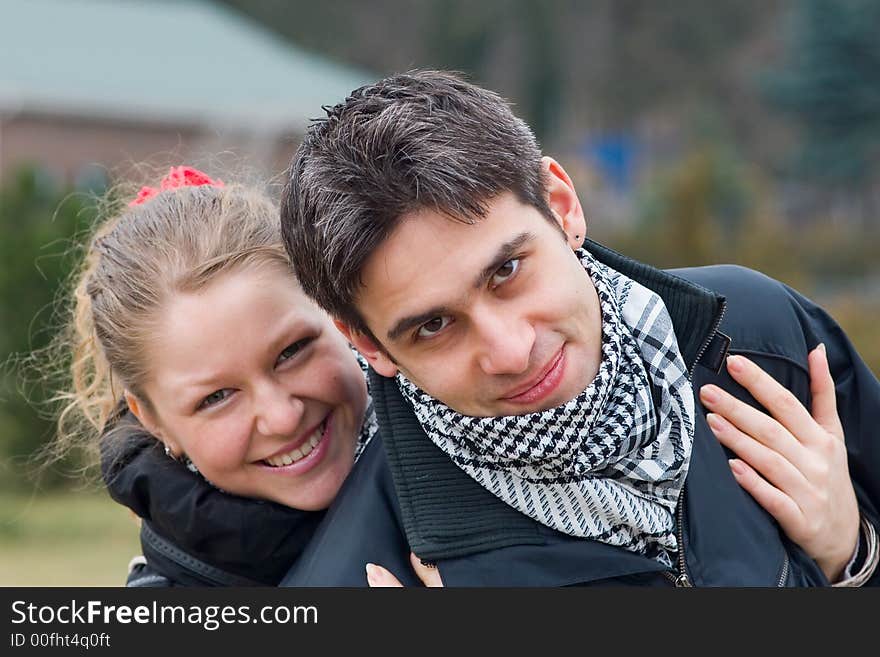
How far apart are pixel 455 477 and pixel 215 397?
674mm

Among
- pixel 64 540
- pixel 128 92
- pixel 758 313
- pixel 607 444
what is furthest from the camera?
pixel 128 92

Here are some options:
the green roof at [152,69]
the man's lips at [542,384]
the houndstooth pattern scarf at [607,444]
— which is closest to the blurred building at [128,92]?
the green roof at [152,69]

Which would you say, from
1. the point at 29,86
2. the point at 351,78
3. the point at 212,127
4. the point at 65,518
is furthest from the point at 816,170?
the point at 65,518

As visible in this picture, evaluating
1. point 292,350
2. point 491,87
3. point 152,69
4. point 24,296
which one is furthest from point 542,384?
point 152,69

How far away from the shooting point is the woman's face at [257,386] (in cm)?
280

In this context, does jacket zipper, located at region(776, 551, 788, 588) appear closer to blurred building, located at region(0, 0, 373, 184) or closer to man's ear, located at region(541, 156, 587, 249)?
man's ear, located at region(541, 156, 587, 249)

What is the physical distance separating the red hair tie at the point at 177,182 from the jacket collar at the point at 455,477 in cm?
92

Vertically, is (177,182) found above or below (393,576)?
above

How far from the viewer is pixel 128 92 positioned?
71.4 feet

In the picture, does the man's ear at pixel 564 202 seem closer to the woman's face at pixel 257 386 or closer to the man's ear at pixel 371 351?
the man's ear at pixel 371 351

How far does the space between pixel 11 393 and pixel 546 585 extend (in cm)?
811

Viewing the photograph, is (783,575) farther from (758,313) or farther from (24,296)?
(24,296)

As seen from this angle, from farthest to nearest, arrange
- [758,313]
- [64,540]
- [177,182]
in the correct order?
[64,540] < [177,182] < [758,313]

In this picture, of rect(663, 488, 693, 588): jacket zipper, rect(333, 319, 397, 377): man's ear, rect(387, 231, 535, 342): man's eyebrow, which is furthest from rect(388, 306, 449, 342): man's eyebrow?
rect(663, 488, 693, 588): jacket zipper
